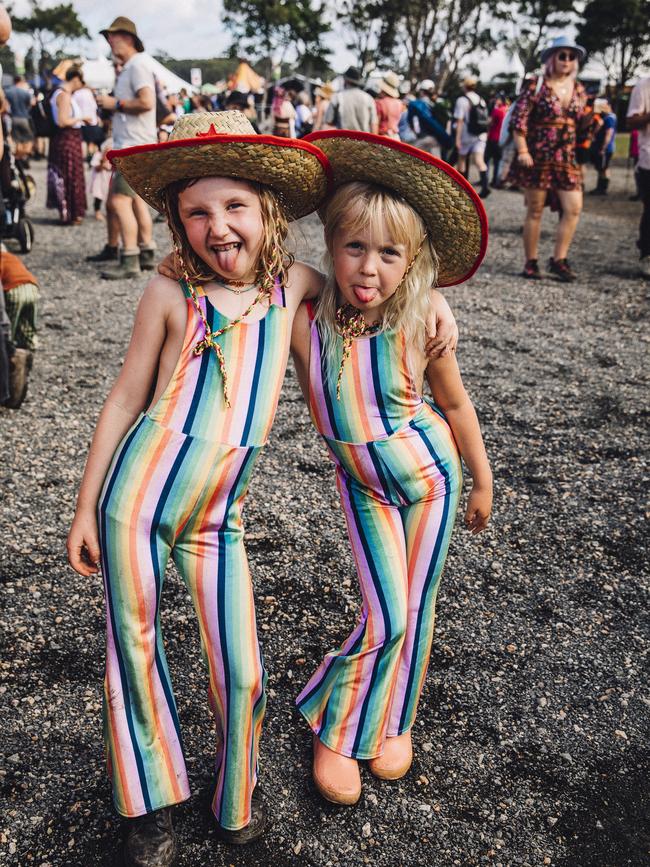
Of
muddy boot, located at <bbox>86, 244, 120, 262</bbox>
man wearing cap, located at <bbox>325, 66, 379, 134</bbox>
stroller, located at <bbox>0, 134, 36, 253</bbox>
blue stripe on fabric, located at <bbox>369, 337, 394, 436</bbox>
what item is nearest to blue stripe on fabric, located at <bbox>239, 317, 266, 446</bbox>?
blue stripe on fabric, located at <bbox>369, 337, 394, 436</bbox>

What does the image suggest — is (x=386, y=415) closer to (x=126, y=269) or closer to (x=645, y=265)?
(x=126, y=269)

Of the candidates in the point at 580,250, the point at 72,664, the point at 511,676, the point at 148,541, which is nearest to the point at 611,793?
the point at 511,676

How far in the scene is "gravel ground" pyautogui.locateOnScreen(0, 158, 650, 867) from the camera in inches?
71.0

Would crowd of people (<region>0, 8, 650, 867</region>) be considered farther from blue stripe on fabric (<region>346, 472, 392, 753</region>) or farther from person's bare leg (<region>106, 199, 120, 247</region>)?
person's bare leg (<region>106, 199, 120, 247</region>)

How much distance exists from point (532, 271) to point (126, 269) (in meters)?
3.87

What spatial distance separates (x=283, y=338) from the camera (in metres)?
1.63

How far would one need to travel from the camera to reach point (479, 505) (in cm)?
197

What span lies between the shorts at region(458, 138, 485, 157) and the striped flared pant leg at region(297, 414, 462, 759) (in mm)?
11198

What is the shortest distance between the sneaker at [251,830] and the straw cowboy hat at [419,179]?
1.40 metres

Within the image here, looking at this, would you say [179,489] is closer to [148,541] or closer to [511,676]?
[148,541]

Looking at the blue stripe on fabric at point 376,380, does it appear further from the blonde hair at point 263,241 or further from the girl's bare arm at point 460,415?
the blonde hair at point 263,241

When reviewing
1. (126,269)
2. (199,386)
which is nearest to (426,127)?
(126,269)

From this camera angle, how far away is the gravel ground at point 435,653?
1.80 m

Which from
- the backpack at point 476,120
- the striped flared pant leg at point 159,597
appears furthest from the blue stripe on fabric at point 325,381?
the backpack at point 476,120
